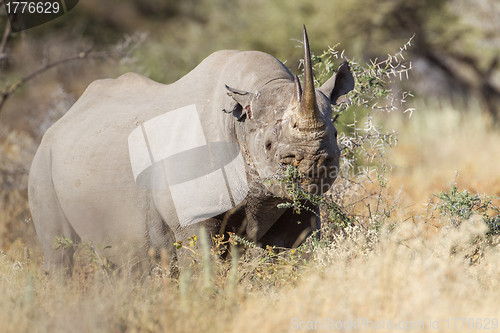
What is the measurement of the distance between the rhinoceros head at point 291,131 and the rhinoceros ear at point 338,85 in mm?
83

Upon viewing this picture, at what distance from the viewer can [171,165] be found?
4.87 metres

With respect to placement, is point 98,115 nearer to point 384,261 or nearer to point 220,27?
point 384,261

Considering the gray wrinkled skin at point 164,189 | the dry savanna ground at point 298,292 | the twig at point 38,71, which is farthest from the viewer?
the twig at point 38,71

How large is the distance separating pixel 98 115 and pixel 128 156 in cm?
64

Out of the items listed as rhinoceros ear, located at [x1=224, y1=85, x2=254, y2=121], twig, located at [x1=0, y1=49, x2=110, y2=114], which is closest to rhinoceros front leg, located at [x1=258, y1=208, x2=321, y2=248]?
rhinoceros ear, located at [x1=224, y1=85, x2=254, y2=121]

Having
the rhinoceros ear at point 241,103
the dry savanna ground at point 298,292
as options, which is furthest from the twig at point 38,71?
the rhinoceros ear at point 241,103

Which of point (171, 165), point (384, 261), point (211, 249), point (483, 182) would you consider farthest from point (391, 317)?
point (483, 182)

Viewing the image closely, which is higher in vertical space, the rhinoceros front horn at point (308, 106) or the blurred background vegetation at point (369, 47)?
the rhinoceros front horn at point (308, 106)

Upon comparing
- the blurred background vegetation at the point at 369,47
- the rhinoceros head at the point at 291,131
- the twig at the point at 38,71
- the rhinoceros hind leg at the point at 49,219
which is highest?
the rhinoceros head at the point at 291,131

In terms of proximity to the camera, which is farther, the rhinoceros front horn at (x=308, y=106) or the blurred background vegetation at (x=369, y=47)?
the blurred background vegetation at (x=369, y=47)

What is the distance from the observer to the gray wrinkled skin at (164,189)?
171 inches

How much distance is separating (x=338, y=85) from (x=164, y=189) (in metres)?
1.34
